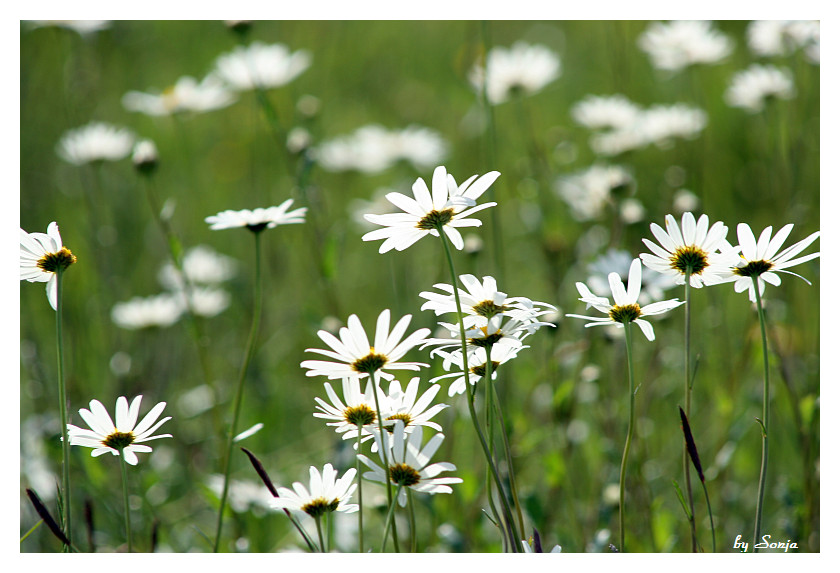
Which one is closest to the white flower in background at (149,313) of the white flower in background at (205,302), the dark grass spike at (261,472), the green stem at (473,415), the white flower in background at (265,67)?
the white flower in background at (205,302)

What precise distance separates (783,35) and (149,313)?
3.69 feet

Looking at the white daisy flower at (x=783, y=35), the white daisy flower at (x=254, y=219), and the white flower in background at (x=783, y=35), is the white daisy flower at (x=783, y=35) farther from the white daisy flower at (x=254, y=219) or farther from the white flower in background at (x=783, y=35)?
the white daisy flower at (x=254, y=219)

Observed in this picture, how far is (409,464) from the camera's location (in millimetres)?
613

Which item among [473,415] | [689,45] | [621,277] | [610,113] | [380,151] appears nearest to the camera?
[473,415]

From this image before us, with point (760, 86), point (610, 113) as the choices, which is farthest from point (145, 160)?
point (760, 86)

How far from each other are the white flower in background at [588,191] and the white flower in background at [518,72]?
0.69 feet

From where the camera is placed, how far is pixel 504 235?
5.96 ft

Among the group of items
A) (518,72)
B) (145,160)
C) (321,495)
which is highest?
(518,72)

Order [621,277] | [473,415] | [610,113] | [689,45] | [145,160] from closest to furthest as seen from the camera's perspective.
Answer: [473,415]
[621,277]
[145,160]
[689,45]
[610,113]

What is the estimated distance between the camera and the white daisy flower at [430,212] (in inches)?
23.0

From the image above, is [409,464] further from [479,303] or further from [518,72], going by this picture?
[518,72]

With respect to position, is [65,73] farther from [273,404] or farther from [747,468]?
[747,468]

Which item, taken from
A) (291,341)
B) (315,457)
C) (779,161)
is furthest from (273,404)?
(779,161)

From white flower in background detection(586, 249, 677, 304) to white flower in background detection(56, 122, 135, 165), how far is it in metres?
1.01
